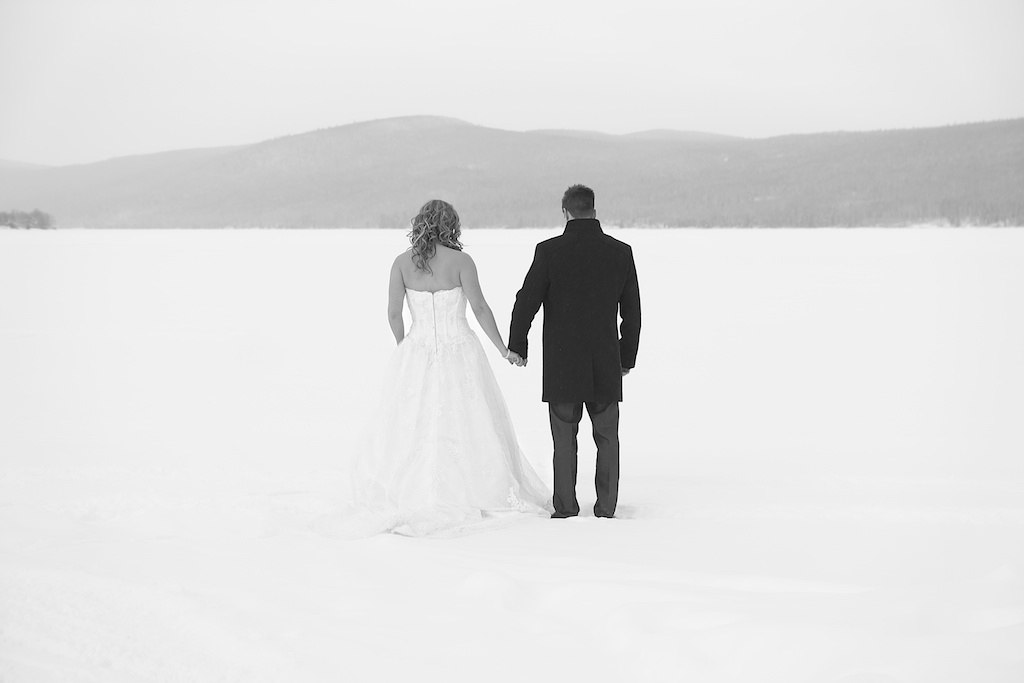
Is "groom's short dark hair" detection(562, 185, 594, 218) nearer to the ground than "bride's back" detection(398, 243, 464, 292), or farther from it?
farther from it

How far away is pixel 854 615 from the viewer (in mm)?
4012

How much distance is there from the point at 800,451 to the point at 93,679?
6.11 meters

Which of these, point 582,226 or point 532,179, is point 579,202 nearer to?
point 582,226

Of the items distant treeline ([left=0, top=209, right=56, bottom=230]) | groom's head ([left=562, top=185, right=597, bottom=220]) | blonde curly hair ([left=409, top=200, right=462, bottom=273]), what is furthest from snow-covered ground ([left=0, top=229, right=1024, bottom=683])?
distant treeline ([left=0, top=209, right=56, bottom=230])

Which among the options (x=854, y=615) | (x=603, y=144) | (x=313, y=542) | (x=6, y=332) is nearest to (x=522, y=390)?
(x=313, y=542)

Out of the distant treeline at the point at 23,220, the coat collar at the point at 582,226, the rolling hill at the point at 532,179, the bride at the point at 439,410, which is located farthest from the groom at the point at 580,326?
the rolling hill at the point at 532,179

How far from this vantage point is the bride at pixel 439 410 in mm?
5859

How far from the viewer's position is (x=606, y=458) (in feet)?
19.6

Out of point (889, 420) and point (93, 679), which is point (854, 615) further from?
point (889, 420)

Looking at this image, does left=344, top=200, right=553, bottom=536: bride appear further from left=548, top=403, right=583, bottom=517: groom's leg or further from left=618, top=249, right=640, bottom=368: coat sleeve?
left=618, top=249, right=640, bottom=368: coat sleeve

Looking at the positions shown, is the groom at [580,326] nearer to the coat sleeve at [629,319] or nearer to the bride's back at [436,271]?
the coat sleeve at [629,319]

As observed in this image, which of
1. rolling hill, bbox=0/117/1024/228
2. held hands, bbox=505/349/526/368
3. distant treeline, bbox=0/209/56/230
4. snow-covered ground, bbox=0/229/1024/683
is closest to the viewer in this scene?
snow-covered ground, bbox=0/229/1024/683

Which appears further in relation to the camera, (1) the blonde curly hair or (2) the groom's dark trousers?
(2) the groom's dark trousers

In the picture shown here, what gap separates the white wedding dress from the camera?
233 inches
